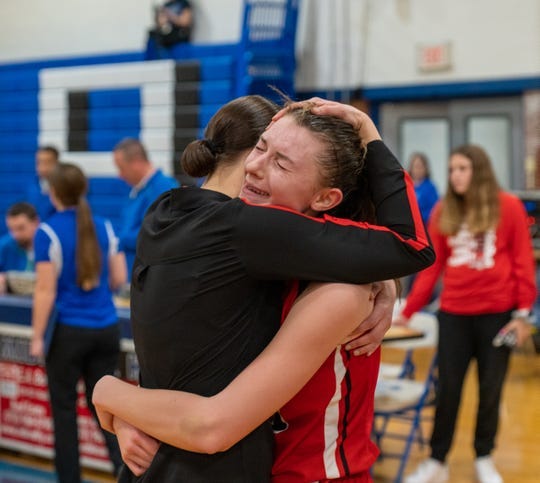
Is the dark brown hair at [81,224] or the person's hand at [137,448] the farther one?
the dark brown hair at [81,224]

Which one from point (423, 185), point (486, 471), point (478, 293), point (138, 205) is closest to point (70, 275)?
point (138, 205)

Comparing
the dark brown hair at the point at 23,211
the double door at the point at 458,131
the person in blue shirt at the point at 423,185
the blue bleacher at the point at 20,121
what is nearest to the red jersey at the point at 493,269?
the dark brown hair at the point at 23,211

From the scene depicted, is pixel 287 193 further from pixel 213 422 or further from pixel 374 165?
pixel 213 422

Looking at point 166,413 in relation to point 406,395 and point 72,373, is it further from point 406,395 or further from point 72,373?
point 406,395

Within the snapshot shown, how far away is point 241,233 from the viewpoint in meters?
1.54

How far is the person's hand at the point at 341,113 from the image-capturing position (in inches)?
64.2

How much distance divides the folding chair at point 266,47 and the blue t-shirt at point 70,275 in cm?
461

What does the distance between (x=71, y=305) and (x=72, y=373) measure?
1.12 ft

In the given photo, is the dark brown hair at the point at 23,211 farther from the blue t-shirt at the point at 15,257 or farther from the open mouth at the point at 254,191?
the open mouth at the point at 254,191

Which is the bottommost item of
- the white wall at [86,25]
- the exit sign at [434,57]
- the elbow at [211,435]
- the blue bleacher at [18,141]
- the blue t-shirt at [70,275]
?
the blue t-shirt at [70,275]

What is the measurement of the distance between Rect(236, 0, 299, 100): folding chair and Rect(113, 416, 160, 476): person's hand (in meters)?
7.10

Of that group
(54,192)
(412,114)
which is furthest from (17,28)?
(54,192)

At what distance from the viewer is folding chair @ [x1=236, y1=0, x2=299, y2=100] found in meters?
8.64

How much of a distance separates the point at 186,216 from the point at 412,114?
7.81 m
